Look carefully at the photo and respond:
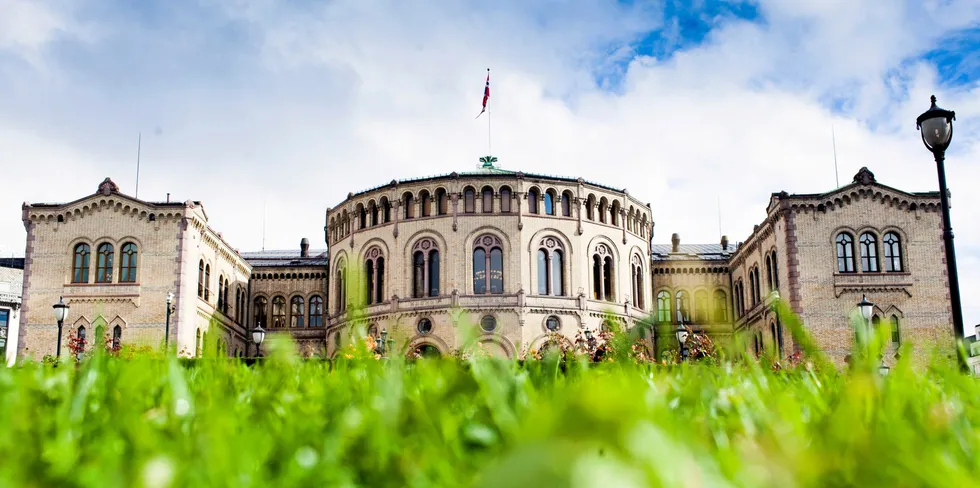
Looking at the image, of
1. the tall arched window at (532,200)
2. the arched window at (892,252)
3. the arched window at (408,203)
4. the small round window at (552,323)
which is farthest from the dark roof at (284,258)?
the arched window at (892,252)

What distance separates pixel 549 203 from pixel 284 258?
68.6 feet

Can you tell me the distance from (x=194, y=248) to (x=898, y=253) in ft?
114

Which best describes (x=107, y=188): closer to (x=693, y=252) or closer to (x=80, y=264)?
(x=80, y=264)

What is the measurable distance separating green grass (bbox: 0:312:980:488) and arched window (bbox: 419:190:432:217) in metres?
41.4

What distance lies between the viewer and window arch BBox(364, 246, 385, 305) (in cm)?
4456

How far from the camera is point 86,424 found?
1.55 m

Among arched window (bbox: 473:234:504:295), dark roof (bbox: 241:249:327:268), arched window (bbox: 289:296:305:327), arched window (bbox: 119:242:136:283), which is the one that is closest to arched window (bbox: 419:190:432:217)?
arched window (bbox: 473:234:504:295)

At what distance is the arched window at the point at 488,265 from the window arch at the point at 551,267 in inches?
83.7

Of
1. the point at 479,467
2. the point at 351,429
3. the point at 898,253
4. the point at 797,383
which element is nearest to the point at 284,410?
Result: the point at 351,429

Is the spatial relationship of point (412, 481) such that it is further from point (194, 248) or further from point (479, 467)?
point (194, 248)

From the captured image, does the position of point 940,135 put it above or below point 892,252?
below

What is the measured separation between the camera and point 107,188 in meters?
40.3

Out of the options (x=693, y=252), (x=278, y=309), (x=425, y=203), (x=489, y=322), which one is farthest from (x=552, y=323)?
(x=278, y=309)

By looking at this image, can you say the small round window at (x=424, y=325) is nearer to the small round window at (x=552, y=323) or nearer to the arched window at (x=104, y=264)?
the small round window at (x=552, y=323)
